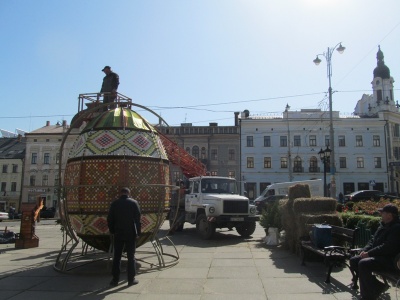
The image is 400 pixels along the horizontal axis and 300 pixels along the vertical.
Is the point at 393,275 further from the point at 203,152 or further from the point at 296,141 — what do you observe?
the point at 203,152

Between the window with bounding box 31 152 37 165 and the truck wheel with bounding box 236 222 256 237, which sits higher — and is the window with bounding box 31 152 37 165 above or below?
above

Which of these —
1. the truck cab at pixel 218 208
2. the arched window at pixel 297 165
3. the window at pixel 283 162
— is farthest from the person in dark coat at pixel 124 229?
the arched window at pixel 297 165

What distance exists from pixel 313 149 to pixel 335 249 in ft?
162

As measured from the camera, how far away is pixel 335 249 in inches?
291

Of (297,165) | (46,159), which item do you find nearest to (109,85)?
(297,165)

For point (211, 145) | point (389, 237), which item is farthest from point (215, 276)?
point (211, 145)

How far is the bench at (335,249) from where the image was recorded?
7145 mm

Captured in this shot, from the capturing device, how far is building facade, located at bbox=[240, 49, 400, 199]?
5456 centimetres

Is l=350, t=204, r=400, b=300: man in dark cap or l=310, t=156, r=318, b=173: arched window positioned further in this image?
l=310, t=156, r=318, b=173: arched window

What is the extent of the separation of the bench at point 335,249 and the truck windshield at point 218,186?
7293 millimetres

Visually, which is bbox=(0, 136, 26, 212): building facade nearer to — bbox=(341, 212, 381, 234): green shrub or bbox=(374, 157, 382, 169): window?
bbox=(374, 157, 382, 169): window

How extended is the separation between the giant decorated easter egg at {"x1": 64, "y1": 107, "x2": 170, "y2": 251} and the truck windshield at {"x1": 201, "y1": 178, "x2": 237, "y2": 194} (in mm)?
A: 7210

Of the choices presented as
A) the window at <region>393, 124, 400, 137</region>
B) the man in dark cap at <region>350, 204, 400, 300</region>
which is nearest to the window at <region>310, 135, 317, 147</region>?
the window at <region>393, 124, 400, 137</region>

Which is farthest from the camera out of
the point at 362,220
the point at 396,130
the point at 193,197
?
the point at 396,130
